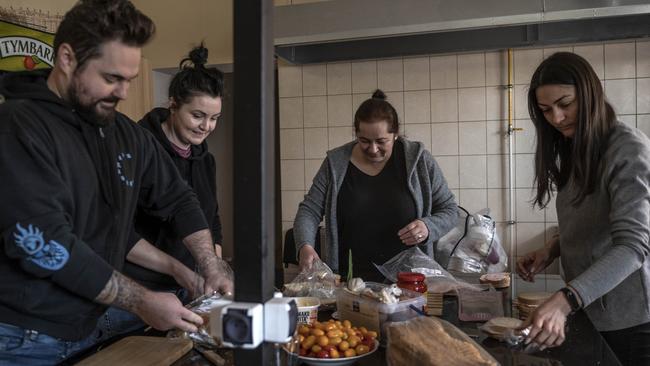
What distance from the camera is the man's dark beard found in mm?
1178

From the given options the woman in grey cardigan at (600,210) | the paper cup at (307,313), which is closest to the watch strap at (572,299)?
the woman in grey cardigan at (600,210)

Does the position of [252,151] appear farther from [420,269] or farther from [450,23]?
[450,23]

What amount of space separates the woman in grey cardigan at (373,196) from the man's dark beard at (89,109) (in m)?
0.93

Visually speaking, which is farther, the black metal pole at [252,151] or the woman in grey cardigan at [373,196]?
the woman in grey cardigan at [373,196]

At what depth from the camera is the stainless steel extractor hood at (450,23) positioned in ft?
7.32

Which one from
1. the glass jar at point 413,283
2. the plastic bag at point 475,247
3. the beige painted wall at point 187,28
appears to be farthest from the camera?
the beige painted wall at point 187,28

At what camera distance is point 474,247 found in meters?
2.76

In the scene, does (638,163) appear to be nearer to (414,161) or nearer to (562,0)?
(414,161)

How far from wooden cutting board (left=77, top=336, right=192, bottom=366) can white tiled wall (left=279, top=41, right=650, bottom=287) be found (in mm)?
2474

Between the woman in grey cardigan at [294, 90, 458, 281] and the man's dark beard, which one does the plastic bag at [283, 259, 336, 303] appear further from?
the man's dark beard

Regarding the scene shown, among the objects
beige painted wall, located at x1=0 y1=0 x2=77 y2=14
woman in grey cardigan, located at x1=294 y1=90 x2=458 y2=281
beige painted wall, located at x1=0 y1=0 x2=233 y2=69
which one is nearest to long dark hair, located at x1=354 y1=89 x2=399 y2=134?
woman in grey cardigan, located at x1=294 y1=90 x2=458 y2=281

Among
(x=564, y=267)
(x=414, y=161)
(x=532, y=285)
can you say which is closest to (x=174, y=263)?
(x=414, y=161)

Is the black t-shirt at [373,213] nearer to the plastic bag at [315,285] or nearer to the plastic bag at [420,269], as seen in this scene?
the plastic bag at [420,269]

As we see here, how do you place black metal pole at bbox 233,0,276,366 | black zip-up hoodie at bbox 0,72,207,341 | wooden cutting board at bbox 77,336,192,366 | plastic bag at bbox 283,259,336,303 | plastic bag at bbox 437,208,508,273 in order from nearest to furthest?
black metal pole at bbox 233,0,276,366
black zip-up hoodie at bbox 0,72,207,341
wooden cutting board at bbox 77,336,192,366
plastic bag at bbox 283,259,336,303
plastic bag at bbox 437,208,508,273
